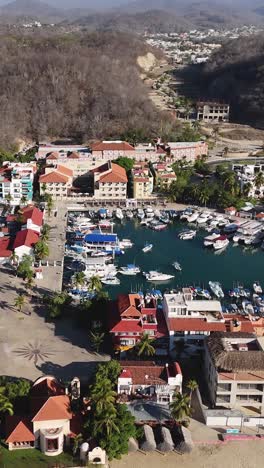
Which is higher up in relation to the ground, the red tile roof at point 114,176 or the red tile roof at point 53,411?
the red tile roof at point 114,176

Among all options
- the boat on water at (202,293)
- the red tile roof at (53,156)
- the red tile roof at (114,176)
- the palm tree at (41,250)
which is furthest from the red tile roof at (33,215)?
the boat on water at (202,293)

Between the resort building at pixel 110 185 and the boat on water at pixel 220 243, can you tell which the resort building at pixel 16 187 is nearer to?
the resort building at pixel 110 185

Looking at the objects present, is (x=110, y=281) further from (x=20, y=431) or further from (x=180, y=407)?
(x=20, y=431)

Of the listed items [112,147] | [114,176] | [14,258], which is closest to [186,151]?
Result: [112,147]

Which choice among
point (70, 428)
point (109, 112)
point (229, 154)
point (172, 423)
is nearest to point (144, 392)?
point (172, 423)

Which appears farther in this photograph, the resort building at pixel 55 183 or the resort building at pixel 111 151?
the resort building at pixel 111 151

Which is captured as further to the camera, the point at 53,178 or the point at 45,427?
the point at 53,178

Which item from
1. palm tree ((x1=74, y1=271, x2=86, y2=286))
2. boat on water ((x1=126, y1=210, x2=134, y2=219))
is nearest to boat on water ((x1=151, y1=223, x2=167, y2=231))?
boat on water ((x1=126, y1=210, x2=134, y2=219))

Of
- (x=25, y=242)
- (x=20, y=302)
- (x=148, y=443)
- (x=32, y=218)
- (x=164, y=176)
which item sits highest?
(x=164, y=176)
